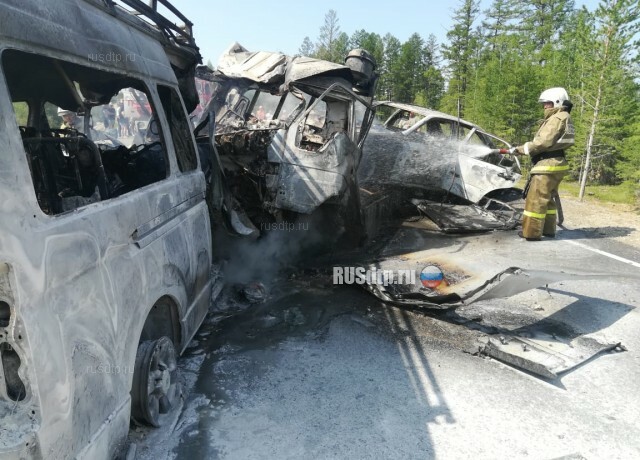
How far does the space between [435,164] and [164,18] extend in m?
6.00

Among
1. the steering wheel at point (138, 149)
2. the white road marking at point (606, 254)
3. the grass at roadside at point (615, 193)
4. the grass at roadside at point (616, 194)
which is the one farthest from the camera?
the grass at roadside at point (615, 193)

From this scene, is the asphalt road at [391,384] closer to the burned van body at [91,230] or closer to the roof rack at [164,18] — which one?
the burned van body at [91,230]

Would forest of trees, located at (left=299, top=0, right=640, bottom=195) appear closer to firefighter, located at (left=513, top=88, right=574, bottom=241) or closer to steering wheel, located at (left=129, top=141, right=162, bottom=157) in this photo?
firefighter, located at (left=513, top=88, right=574, bottom=241)

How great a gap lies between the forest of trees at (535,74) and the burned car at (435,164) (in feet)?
16.8

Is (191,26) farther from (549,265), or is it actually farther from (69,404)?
(549,265)

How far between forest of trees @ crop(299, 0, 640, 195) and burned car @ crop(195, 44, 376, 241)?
9092 mm

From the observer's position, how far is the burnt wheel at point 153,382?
242cm

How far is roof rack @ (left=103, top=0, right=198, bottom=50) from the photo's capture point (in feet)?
9.39

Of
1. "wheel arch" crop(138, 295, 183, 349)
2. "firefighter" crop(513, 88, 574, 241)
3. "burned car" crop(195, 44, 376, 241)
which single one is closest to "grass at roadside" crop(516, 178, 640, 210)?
"firefighter" crop(513, 88, 574, 241)

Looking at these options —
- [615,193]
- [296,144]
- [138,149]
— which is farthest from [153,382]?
[615,193]

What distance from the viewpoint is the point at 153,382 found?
253 cm

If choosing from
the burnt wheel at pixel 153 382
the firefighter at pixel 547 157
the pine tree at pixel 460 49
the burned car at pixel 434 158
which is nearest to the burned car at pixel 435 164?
the burned car at pixel 434 158

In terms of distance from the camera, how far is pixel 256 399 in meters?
3.08

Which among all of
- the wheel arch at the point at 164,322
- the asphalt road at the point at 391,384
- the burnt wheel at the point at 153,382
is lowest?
the asphalt road at the point at 391,384
